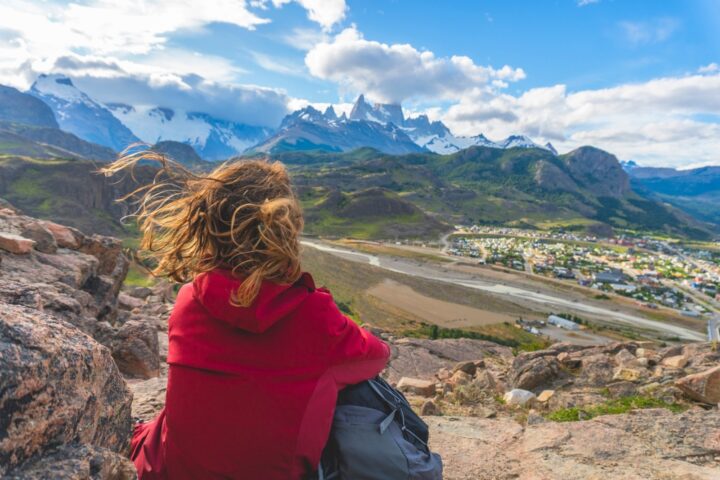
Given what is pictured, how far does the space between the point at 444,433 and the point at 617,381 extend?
5.81m

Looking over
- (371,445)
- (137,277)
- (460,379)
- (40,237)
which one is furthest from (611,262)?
(371,445)

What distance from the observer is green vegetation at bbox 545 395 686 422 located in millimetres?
7512

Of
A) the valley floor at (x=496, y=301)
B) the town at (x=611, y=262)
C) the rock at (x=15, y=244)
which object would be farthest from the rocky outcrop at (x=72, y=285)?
the town at (x=611, y=262)

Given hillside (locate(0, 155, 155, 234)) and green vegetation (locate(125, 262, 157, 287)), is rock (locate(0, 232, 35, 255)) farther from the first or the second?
hillside (locate(0, 155, 155, 234))

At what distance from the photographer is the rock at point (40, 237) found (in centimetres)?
999

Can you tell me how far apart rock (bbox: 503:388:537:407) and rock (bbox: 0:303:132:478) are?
7.99 meters

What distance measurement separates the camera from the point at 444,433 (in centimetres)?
645

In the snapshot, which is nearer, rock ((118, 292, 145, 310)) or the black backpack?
the black backpack

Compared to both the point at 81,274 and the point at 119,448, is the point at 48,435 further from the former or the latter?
the point at 81,274

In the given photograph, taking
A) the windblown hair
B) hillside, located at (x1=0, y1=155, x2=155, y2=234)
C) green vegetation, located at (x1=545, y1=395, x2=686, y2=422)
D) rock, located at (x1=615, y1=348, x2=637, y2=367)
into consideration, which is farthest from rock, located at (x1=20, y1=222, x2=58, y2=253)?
hillside, located at (x1=0, y1=155, x2=155, y2=234)

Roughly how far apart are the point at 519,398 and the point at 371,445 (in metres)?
7.39

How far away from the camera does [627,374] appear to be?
33.6 feet

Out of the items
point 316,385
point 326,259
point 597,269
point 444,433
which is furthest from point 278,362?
point 597,269

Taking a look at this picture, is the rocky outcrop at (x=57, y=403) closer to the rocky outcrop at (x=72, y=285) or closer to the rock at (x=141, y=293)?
the rocky outcrop at (x=72, y=285)
